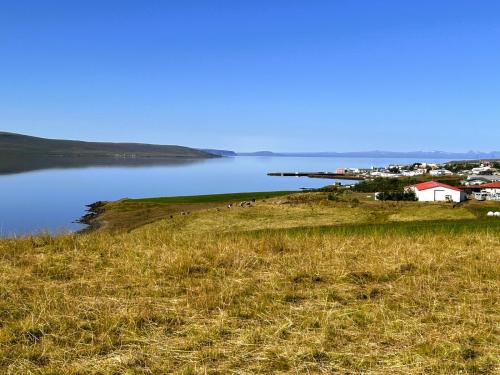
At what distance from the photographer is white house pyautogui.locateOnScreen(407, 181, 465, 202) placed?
54219 mm

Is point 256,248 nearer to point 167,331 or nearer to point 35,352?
point 167,331

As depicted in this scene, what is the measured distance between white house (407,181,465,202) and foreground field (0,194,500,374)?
47.1 meters

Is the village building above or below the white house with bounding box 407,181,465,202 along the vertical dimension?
above

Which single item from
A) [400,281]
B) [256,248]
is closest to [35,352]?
[400,281]

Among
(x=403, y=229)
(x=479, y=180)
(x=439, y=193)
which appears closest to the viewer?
(x=403, y=229)

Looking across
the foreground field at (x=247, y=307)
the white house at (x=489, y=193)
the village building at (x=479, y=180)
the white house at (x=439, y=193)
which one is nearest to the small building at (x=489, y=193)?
the white house at (x=489, y=193)

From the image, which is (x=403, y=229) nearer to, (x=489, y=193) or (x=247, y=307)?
(x=247, y=307)

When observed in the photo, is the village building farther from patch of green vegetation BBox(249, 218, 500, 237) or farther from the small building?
patch of green vegetation BBox(249, 218, 500, 237)

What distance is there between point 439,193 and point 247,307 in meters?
54.5

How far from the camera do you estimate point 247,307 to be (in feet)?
19.0

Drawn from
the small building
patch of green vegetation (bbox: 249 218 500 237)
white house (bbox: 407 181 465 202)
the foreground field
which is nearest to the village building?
the small building

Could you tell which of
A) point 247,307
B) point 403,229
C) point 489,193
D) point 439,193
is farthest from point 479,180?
point 247,307

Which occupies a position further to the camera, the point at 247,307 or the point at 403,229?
the point at 403,229

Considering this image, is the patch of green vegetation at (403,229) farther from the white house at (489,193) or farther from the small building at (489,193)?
the white house at (489,193)
